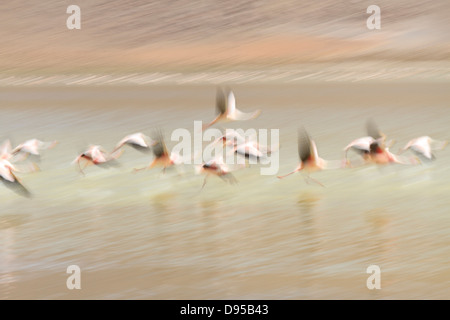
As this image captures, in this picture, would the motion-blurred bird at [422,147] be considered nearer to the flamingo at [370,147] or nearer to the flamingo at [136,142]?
the flamingo at [370,147]

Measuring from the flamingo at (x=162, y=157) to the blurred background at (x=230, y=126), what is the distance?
8 centimetres

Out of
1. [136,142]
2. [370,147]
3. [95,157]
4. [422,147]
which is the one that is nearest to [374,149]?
[370,147]

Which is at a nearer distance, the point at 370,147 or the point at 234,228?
the point at 234,228

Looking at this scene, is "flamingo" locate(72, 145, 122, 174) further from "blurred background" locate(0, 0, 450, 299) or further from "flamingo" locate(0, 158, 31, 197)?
"flamingo" locate(0, 158, 31, 197)

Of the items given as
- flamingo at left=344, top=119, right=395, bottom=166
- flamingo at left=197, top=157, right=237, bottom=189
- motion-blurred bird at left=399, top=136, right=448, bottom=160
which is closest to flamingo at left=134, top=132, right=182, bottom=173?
flamingo at left=197, top=157, right=237, bottom=189

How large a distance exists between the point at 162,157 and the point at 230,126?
139 centimetres

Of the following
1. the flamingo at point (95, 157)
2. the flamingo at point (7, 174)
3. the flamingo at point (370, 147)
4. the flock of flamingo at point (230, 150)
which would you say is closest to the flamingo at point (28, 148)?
the flock of flamingo at point (230, 150)

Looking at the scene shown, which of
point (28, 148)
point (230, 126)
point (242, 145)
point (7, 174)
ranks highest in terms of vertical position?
point (230, 126)

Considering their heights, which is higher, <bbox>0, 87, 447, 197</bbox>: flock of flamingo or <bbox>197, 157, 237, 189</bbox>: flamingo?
<bbox>0, 87, 447, 197</bbox>: flock of flamingo

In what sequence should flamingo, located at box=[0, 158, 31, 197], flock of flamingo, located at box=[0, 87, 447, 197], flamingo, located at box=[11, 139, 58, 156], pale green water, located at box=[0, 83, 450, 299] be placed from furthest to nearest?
flamingo, located at box=[11, 139, 58, 156] → flock of flamingo, located at box=[0, 87, 447, 197] → flamingo, located at box=[0, 158, 31, 197] → pale green water, located at box=[0, 83, 450, 299]

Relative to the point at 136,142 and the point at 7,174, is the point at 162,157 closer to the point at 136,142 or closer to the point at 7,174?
the point at 136,142

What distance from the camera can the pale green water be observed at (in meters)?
2.69

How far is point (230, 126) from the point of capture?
16.8 ft
